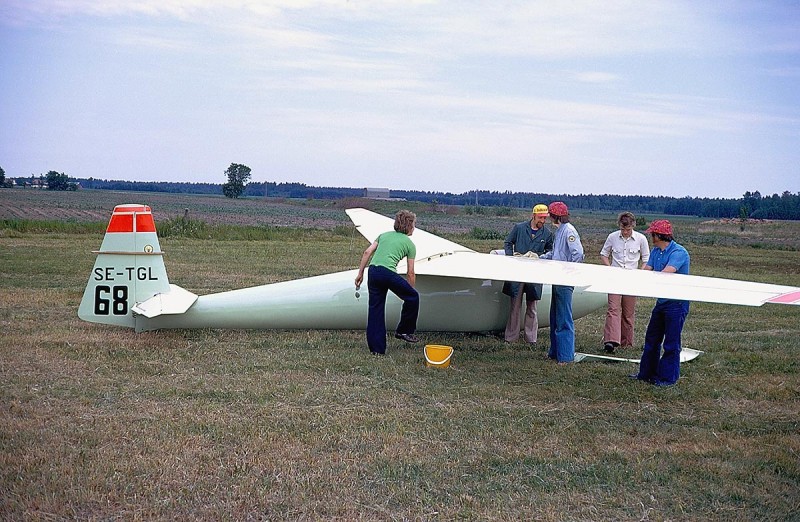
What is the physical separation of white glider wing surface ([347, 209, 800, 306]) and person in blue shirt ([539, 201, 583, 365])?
30 centimetres

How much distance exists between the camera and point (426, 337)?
10.2 metres

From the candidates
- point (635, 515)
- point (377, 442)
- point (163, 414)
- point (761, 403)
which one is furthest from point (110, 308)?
point (761, 403)

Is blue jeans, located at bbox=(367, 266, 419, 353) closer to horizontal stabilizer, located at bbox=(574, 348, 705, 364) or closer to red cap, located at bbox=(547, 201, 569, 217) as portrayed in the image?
red cap, located at bbox=(547, 201, 569, 217)

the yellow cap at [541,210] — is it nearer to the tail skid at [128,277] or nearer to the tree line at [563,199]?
the tail skid at [128,277]

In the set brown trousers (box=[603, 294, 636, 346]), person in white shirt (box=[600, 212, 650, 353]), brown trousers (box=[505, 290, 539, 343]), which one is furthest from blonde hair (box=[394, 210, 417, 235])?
brown trousers (box=[603, 294, 636, 346])

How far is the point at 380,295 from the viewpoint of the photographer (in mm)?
8938

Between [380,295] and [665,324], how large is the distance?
313 centimetres

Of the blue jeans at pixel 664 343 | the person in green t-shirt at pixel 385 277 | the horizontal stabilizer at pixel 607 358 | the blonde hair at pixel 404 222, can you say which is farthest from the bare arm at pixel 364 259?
the blue jeans at pixel 664 343

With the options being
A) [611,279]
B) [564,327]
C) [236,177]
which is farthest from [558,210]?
[236,177]

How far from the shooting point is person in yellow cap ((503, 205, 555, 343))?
9.81 m

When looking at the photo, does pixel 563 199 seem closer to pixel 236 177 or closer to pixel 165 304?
pixel 236 177

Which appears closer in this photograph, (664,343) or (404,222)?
(664,343)

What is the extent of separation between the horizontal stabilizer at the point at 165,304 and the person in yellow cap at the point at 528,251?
3.96 meters

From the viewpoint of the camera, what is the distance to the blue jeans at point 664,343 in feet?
25.5
